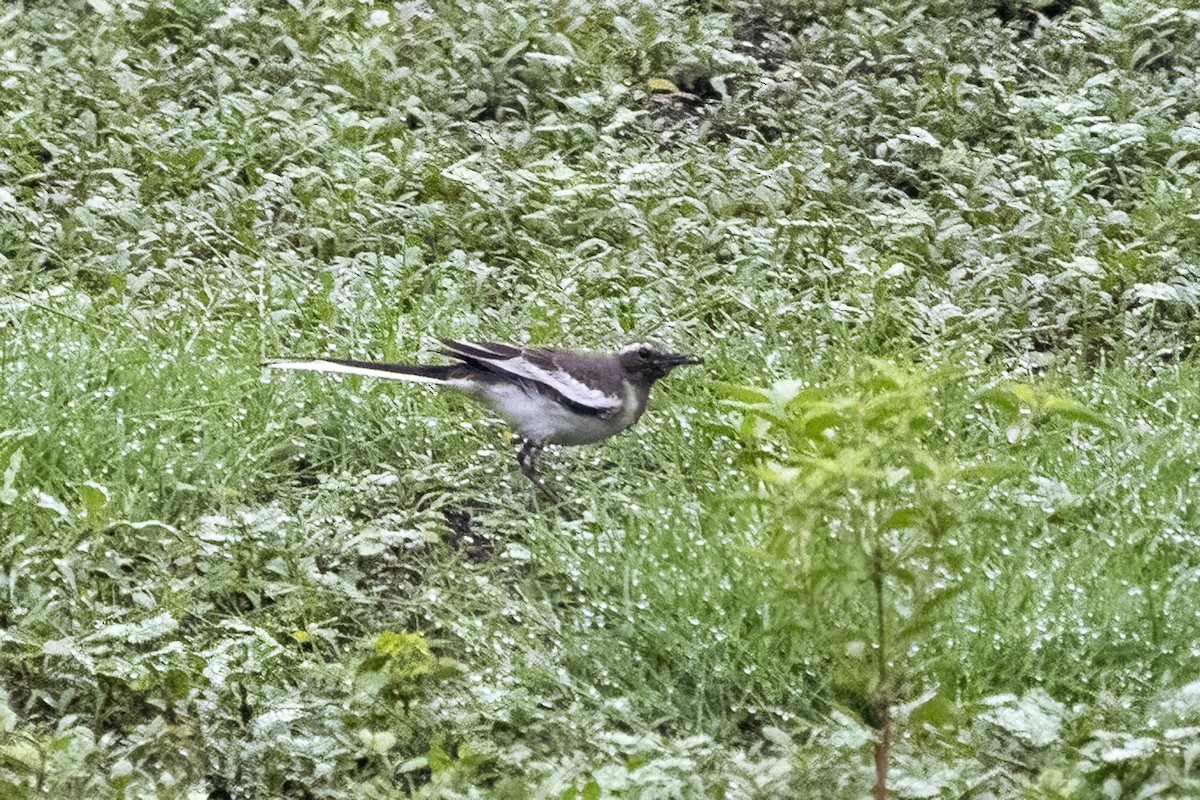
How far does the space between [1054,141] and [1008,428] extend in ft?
10.9

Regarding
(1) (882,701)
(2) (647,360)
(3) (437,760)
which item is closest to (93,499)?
(3) (437,760)

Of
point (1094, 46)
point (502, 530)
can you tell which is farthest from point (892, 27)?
point (502, 530)

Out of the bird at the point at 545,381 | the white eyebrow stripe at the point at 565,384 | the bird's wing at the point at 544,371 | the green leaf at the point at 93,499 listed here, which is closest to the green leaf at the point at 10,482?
the green leaf at the point at 93,499

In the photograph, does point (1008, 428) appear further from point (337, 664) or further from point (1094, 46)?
point (1094, 46)

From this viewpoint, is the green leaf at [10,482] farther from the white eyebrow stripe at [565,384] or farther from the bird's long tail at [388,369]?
the white eyebrow stripe at [565,384]

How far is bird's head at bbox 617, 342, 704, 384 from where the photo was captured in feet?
20.3

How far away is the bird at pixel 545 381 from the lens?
6078 mm

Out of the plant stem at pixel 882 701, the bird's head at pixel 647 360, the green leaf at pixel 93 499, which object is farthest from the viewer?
the bird's head at pixel 647 360

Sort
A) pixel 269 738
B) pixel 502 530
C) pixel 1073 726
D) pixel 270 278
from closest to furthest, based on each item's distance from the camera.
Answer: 1. pixel 1073 726
2. pixel 269 738
3. pixel 502 530
4. pixel 270 278

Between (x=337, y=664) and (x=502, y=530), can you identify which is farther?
(x=502, y=530)

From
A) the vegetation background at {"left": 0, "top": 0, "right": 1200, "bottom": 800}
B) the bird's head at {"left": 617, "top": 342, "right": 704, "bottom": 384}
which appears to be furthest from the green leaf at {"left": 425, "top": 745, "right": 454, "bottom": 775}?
the bird's head at {"left": 617, "top": 342, "right": 704, "bottom": 384}

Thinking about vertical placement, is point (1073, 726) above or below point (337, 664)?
above

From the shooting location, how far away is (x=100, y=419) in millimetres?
6125

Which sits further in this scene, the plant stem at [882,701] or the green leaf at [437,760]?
the green leaf at [437,760]
